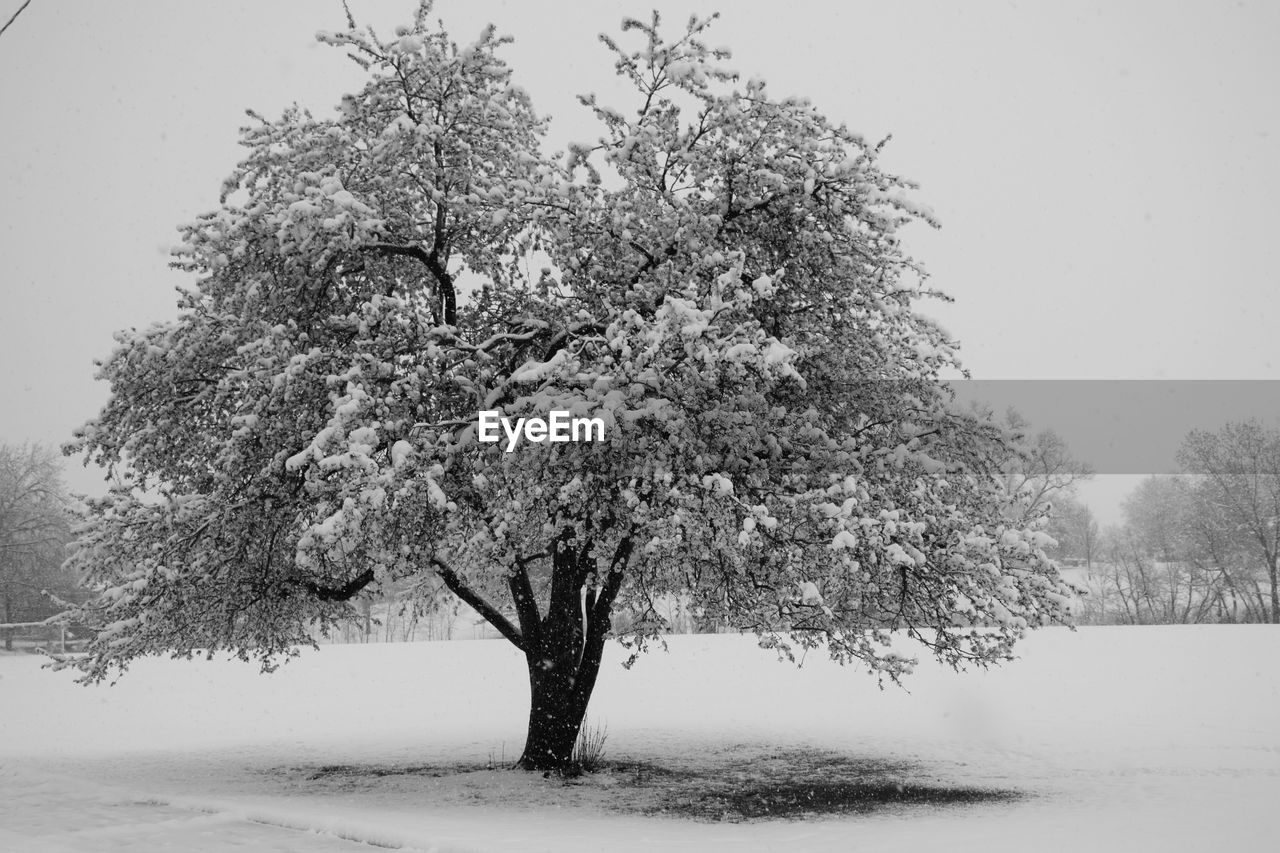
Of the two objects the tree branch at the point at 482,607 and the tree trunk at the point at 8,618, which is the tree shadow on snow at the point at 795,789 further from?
the tree trunk at the point at 8,618

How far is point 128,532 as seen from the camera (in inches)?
486

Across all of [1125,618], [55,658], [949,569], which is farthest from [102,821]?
[1125,618]

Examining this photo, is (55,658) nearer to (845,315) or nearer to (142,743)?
(142,743)

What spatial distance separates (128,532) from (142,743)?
10.3 metres

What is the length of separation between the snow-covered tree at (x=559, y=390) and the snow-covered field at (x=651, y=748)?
6.86ft

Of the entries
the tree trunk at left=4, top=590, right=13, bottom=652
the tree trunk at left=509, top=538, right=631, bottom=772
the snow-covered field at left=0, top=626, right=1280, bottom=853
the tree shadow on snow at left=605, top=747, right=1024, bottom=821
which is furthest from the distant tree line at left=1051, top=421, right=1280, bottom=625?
the tree trunk at left=4, top=590, right=13, bottom=652

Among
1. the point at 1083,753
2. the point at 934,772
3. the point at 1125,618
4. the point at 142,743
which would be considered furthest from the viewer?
the point at 1125,618

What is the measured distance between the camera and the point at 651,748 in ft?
59.9

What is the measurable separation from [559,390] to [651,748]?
9701 mm

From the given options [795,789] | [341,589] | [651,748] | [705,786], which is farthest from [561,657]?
[651,748]

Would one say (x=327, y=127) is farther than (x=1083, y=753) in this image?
No

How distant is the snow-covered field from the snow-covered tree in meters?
2.09

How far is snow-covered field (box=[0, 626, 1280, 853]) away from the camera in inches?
392

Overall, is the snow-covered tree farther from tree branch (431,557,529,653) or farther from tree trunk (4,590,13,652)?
tree trunk (4,590,13,652)
